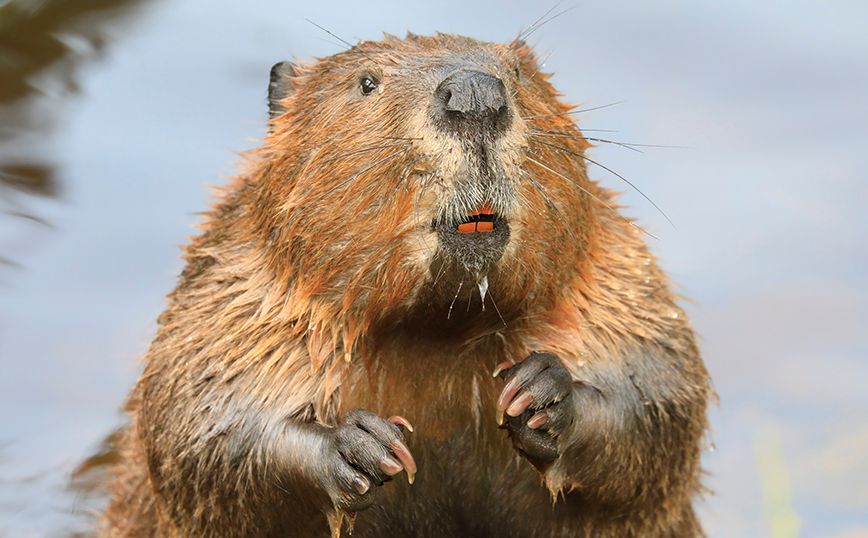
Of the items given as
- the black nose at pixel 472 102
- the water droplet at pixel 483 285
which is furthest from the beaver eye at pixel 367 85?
the water droplet at pixel 483 285

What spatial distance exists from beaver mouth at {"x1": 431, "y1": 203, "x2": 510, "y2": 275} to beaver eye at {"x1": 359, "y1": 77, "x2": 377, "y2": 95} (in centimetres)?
71

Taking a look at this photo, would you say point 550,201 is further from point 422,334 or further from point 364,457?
point 364,457

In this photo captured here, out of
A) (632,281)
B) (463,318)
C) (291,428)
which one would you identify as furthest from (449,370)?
(632,281)

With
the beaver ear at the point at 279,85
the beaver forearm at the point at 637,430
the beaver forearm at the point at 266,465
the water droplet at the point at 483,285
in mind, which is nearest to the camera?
the water droplet at the point at 483,285

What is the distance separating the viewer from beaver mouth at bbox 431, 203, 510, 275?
2951mm

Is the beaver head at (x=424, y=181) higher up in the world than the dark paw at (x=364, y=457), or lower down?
higher up

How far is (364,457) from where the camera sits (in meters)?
3.11

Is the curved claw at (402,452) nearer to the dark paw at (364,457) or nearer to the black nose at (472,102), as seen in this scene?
the dark paw at (364,457)

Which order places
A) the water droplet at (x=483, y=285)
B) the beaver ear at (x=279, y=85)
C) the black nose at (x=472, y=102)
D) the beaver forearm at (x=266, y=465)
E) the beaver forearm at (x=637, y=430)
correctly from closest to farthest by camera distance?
the black nose at (x=472, y=102), the water droplet at (x=483, y=285), the beaver forearm at (x=266, y=465), the beaver forearm at (x=637, y=430), the beaver ear at (x=279, y=85)

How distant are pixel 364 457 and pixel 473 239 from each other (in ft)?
2.37

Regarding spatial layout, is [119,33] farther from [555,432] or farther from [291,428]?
[555,432]

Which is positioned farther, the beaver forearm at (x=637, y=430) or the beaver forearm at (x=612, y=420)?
the beaver forearm at (x=637, y=430)

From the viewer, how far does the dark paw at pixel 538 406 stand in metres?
3.17

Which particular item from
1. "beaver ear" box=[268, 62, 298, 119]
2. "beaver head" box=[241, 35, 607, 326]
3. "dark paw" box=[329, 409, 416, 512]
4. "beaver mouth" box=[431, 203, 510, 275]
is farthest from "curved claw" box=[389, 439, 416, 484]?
"beaver ear" box=[268, 62, 298, 119]
